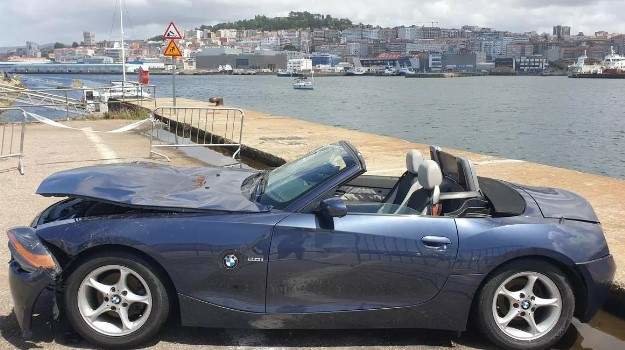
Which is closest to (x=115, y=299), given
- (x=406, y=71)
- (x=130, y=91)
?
(x=130, y=91)

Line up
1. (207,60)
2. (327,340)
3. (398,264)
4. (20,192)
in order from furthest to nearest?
(207,60)
(20,192)
(327,340)
(398,264)

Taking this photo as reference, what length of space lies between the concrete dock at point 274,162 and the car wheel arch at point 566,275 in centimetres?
34

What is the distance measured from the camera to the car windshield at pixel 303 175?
3.88 m

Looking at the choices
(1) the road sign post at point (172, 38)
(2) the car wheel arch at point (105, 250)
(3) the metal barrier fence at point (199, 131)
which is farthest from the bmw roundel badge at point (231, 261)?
(1) the road sign post at point (172, 38)

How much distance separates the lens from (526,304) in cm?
379

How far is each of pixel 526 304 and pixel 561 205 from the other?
2.73 feet

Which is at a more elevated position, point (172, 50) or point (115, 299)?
point (172, 50)

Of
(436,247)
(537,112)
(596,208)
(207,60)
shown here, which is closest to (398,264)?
(436,247)

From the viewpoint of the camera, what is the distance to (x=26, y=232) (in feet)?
12.3

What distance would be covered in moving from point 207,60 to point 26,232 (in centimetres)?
20077

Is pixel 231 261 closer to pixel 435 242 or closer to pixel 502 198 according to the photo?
pixel 435 242

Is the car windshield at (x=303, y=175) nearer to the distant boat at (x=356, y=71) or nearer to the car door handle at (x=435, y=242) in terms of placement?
the car door handle at (x=435, y=242)

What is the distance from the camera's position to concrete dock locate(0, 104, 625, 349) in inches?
155

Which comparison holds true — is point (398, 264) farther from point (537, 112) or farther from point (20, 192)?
point (537, 112)
